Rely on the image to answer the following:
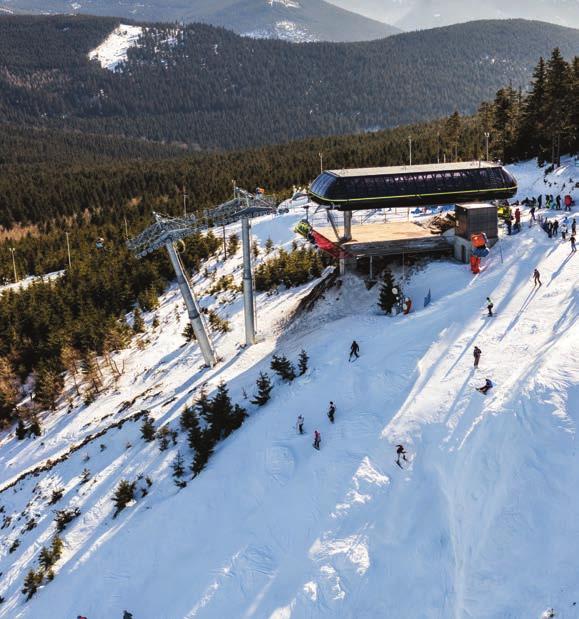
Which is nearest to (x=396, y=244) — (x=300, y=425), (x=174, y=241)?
(x=174, y=241)

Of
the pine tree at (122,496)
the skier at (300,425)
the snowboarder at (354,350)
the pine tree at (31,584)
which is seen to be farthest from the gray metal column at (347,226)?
the pine tree at (31,584)

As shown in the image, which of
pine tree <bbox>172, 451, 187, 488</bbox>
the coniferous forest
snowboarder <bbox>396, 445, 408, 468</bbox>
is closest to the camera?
snowboarder <bbox>396, 445, 408, 468</bbox>

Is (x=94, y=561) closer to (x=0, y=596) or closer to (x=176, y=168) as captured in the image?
(x=0, y=596)

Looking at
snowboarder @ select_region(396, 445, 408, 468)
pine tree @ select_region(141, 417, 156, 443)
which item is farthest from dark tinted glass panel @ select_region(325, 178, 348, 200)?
snowboarder @ select_region(396, 445, 408, 468)

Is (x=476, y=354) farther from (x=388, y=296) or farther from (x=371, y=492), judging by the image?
(x=388, y=296)

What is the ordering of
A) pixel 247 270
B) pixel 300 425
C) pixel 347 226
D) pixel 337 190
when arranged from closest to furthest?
pixel 300 425
pixel 337 190
pixel 247 270
pixel 347 226

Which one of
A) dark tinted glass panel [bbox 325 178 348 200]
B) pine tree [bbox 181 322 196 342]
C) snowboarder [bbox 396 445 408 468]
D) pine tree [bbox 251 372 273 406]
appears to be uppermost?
dark tinted glass panel [bbox 325 178 348 200]

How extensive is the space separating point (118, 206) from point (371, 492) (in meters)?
104

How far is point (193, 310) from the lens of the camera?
42.7 metres

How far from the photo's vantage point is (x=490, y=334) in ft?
104

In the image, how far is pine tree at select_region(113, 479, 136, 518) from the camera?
1160 inches

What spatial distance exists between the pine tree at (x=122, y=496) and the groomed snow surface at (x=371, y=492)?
0.56 meters

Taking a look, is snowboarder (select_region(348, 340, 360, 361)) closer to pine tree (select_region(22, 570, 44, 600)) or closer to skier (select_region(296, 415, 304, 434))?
skier (select_region(296, 415, 304, 434))

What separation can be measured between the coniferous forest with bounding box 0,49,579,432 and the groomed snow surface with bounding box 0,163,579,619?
55.0 ft
